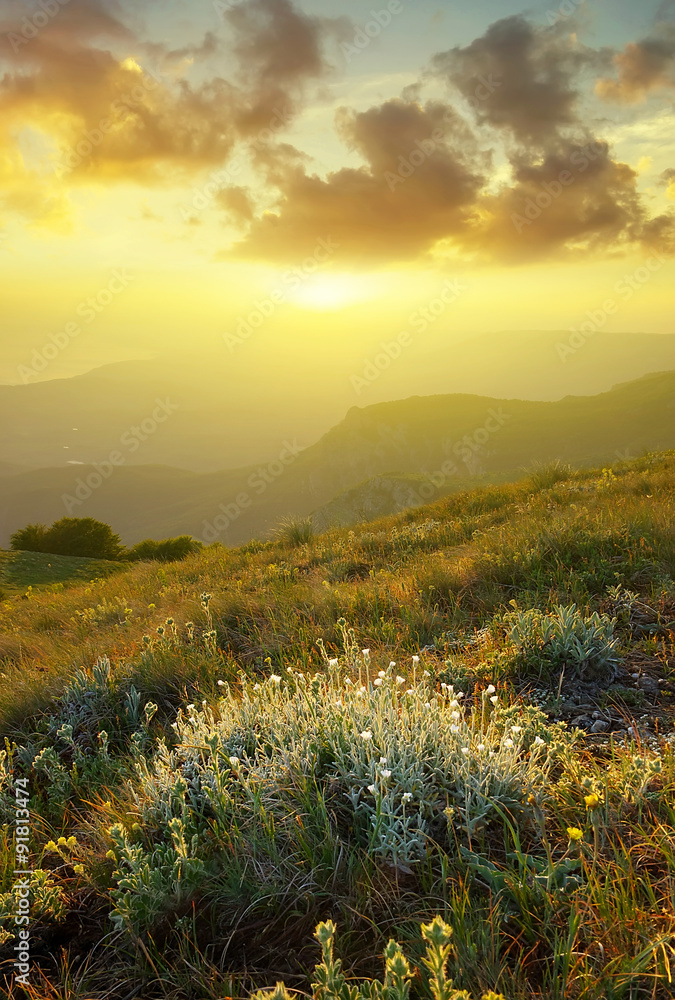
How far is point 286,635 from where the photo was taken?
5008mm

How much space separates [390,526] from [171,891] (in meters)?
10.1

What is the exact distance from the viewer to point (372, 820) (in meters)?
2.28

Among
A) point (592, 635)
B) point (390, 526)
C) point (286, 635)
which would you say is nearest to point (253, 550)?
point (390, 526)

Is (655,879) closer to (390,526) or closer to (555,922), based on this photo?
(555,922)

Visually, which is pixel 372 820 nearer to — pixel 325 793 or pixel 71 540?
pixel 325 793

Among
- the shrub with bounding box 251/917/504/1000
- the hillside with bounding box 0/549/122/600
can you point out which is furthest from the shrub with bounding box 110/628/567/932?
the hillside with bounding box 0/549/122/600

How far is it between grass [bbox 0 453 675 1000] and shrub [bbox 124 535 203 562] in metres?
18.4

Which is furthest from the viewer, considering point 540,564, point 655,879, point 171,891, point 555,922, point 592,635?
point 540,564
